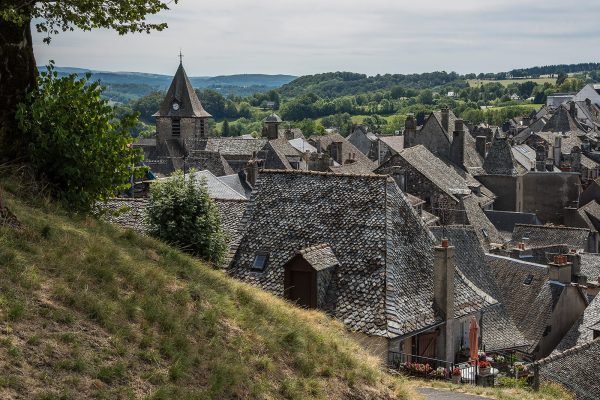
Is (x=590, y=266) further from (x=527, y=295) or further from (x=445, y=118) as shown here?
(x=445, y=118)

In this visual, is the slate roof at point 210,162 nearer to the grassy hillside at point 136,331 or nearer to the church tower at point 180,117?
the church tower at point 180,117

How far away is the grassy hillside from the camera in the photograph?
10.1 m

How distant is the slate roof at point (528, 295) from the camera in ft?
113

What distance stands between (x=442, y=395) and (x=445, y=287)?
5.27 m

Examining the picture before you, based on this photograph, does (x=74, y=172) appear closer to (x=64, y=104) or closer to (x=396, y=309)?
(x=64, y=104)

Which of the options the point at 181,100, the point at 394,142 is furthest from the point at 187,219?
the point at 394,142

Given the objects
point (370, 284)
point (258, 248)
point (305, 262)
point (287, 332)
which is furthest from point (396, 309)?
point (287, 332)

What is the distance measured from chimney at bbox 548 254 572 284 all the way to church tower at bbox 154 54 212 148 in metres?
47.6

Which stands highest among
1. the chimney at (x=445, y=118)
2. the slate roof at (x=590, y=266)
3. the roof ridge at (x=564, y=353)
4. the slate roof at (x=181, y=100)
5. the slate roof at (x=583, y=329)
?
the slate roof at (x=181, y=100)

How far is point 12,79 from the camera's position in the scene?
1479cm

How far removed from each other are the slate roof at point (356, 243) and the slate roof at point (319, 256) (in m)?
0.27

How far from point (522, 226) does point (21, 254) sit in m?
42.3

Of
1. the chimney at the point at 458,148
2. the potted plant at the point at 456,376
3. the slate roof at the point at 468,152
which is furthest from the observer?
the slate roof at the point at 468,152

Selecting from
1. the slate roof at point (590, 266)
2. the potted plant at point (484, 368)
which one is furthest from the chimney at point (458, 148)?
the potted plant at point (484, 368)
